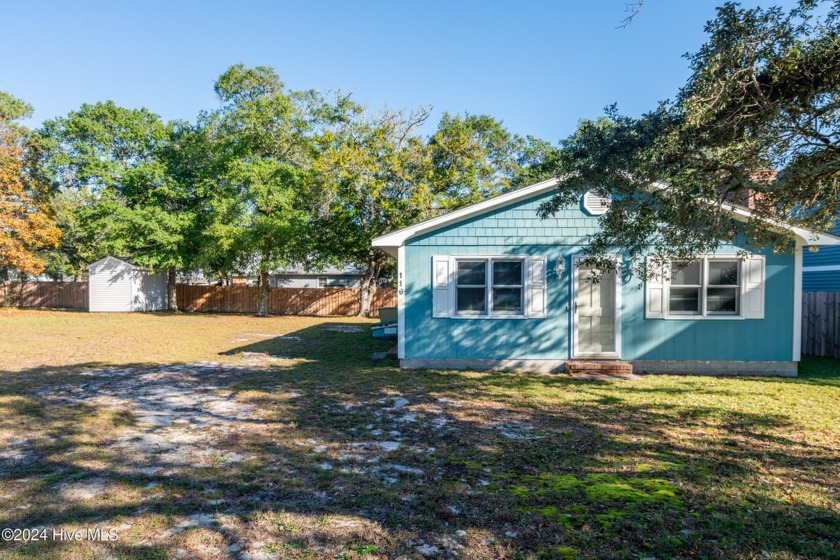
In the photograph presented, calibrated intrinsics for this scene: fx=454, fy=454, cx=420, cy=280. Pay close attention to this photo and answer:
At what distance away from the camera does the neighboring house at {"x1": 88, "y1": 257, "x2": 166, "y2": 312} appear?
2484 cm

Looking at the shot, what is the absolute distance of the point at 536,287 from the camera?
30.3ft

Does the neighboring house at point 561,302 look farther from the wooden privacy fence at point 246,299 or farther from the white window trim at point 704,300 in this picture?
the wooden privacy fence at point 246,299

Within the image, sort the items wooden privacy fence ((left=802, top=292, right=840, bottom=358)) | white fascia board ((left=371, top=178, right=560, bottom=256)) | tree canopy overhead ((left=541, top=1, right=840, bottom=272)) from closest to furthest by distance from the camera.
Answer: tree canopy overhead ((left=541, top=1, right=840, bottom=272)) → white fascia board ((left=371, top=178, right=560, bottom=256)) → wooden privacy fence ((left=802, top=292, right=840, bottom=358))

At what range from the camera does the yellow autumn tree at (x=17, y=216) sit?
69.4 feet

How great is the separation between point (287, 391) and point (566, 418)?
4.37m

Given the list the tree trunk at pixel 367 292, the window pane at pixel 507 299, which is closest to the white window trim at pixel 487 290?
the window pane at pixel 507 299

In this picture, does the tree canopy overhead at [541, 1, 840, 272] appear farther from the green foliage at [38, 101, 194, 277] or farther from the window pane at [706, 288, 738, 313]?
the green foliage at [38, 101, 194, 277]

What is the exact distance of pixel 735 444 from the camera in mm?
5008

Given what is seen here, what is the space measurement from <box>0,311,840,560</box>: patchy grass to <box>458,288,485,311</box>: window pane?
157cm

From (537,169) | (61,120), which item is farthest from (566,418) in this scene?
(61,120)

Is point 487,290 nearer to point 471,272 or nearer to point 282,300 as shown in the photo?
point 471,272

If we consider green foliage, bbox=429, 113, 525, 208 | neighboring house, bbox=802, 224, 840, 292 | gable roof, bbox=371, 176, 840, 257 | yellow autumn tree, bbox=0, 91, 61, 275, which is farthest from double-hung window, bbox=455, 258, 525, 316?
yellow autumn tree, bbox=0, 91, 61, 275

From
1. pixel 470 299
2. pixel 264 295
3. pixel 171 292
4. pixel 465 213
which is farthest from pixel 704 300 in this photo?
pixel 171 292

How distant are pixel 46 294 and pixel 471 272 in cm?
3250
